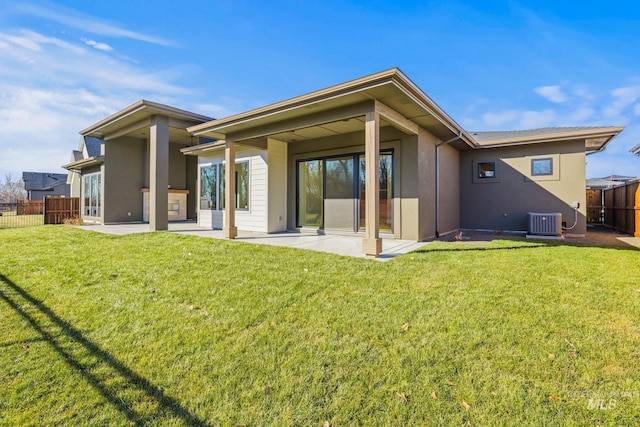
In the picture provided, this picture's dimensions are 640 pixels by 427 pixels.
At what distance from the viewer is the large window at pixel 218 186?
32.1 feet

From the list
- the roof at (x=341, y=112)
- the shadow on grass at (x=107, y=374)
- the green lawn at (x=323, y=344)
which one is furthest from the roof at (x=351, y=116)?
the shadow on grass at (x=107, y=374)

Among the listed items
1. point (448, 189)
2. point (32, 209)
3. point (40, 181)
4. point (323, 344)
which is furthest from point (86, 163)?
point (40, 181)

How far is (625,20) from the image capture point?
8.12 meters

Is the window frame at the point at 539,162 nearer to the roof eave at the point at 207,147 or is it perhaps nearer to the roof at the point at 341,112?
the roof at the point at 341,112

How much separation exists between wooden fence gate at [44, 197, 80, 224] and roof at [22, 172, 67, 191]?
2706 centimetres

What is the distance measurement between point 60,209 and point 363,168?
48.4 feet

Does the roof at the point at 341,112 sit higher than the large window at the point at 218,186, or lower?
higher

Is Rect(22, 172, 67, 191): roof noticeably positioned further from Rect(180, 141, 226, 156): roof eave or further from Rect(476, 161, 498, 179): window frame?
Rect(476, 161, 498, 179): window frame

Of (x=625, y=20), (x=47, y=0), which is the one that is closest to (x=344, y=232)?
(x=47, y=0)

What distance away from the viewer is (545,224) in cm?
831

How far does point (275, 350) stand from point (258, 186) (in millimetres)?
7301

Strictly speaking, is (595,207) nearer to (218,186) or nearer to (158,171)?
(218,186)

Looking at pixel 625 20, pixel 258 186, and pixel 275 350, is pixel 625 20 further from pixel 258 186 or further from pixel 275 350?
pixel 275 350

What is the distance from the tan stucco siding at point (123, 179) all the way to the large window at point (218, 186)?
4038 mm
